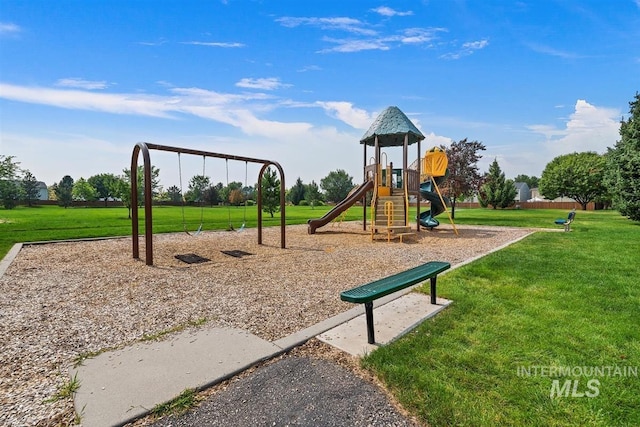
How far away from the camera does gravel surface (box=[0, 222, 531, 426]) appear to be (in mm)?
2906

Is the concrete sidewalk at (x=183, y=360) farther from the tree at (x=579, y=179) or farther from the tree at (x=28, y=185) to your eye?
the tree at (x=28, y=185)

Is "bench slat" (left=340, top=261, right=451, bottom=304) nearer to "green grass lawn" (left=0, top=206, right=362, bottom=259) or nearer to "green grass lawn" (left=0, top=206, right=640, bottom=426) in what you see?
"green grass lawn" (left=0, top=206, right=640, bottom=426)

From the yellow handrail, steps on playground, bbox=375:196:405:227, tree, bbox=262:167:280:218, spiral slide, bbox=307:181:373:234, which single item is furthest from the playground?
tree, bbox=262:167:280:218

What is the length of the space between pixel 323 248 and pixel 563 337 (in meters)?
7.10

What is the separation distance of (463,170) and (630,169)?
862cm

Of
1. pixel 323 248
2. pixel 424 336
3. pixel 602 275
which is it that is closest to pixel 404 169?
pixel 323 248

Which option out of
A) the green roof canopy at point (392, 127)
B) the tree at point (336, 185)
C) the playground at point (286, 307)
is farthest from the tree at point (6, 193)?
the tree at point (336, 185)

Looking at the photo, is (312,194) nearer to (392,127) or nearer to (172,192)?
(172,192)

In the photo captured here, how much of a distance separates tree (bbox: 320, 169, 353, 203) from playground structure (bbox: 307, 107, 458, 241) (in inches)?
2875

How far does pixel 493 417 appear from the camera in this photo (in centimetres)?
221

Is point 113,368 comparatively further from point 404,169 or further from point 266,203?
point 266,203

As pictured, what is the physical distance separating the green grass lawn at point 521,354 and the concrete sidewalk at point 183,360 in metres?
0.44

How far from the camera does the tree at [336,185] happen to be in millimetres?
88938

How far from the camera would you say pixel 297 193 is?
72562 millimetres
